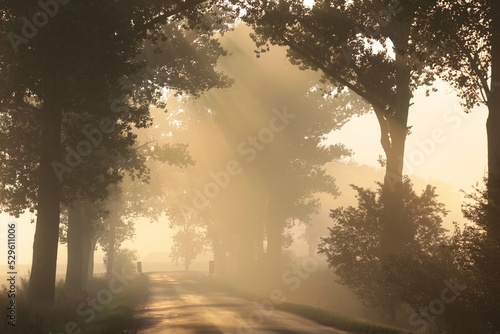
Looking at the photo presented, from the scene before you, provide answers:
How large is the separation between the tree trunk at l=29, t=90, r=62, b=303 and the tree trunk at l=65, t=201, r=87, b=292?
18149mm

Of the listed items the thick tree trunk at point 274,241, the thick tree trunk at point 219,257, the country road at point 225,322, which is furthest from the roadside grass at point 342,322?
the thick tree trunk at point 219,257

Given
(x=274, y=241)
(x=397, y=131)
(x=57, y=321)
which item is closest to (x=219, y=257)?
(x=274, y=241)

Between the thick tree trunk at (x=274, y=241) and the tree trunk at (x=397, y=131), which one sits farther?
the thick tree trunk at (x=274, y=241)

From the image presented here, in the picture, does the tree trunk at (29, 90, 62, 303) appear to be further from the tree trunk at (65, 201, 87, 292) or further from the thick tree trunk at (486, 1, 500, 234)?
the tree trunk at (65, 201, 87, 292)

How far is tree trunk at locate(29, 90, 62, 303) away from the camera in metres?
22.8

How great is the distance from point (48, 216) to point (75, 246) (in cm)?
1992

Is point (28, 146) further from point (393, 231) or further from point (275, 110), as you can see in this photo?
point (275, 110)

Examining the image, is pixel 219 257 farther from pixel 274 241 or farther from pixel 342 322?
pixel 342 322

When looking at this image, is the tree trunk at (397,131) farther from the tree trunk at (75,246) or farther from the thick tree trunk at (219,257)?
the thick tree trunk at (219,257)

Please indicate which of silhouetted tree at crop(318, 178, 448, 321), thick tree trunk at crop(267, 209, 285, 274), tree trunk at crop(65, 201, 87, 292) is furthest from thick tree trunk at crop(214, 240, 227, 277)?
silhouetted tree at crop(318, 178, 448, 321)

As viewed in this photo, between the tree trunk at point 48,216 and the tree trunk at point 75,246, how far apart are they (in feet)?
59.5

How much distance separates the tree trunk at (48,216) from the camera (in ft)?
74.8

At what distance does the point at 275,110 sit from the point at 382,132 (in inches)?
1053

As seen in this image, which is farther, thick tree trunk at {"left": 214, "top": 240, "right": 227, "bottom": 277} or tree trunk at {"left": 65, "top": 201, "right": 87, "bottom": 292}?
thick tree trunk at {"left": 214, "top": 240, "right": 227, "bottom": 277}
